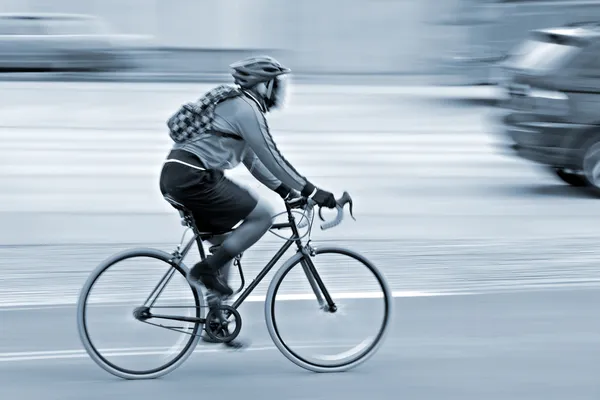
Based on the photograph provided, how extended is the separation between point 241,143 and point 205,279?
0.64 m

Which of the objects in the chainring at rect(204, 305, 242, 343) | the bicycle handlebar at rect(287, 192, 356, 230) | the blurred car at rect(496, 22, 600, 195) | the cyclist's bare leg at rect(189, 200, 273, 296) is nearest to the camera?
the bicycle handlebar at rect(287, 192, 356, 230)

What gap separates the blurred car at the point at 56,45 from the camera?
23797mm

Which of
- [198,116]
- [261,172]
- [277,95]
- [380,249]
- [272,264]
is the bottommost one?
[380,249]

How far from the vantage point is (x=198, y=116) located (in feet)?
16.6

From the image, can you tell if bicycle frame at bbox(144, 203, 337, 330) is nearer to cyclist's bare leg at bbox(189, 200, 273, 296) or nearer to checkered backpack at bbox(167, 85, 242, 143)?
cyclist's bare leg at bbox(189, 200, 273, 296)

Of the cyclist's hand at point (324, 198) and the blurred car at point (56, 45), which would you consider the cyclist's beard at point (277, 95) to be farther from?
the blurred car at point (56, 45)

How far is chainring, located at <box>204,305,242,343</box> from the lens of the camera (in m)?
5.37

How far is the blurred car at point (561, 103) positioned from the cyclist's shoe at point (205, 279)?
6.09 m

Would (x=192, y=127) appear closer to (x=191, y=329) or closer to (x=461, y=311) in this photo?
(x=191, y=329)

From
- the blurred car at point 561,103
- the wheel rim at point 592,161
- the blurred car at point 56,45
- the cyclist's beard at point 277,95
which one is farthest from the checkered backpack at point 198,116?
the blurred car at point 56,45

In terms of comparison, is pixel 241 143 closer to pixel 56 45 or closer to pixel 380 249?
pixel 380 249

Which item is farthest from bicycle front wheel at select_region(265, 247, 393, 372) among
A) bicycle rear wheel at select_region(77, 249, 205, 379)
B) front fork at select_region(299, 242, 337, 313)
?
bicycle rear wheel at select_region(77, 249, 205, 379)

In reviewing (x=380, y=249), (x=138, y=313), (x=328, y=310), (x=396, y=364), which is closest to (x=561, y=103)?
(x=380, y=249)

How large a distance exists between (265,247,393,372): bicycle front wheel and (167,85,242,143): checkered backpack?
29.9 inches
